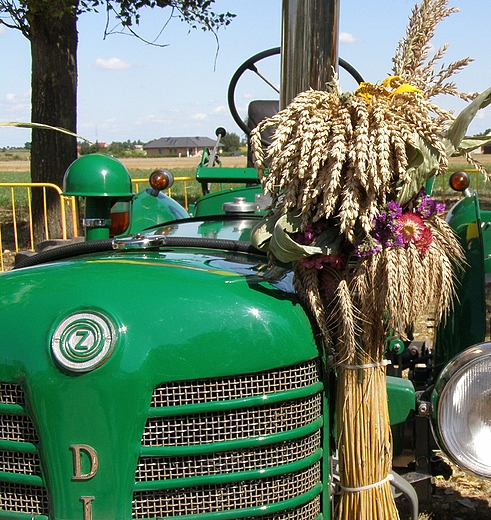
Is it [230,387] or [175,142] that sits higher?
[175,142]

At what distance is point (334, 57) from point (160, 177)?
2205mm

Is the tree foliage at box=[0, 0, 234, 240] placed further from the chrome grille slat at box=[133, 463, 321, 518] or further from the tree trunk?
the chrome grille slat at box=[133, 463, 321, 518]

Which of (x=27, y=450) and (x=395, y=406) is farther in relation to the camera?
(x=395, y=406)

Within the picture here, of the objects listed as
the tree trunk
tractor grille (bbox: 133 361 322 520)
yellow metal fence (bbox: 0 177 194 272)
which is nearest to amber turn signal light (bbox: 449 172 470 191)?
tractor grille (bbox: 133 361 322 520)

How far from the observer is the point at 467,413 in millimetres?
2000

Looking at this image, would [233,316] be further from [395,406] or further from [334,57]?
[334,57]

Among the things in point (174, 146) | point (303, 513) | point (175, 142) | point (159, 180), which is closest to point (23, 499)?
point (303, 513)

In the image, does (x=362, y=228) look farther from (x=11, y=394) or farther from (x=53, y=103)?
(x=53, y=103)

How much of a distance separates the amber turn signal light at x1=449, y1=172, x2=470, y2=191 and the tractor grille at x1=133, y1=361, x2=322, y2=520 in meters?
2.80

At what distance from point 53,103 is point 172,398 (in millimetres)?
8659

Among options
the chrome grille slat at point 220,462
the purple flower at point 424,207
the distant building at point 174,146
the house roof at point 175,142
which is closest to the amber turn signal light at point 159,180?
the purple flower at point 424,207

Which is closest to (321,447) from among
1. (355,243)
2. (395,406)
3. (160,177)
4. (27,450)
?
(395,406)

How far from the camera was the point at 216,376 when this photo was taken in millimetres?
1732

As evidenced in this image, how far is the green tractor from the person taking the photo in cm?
169
